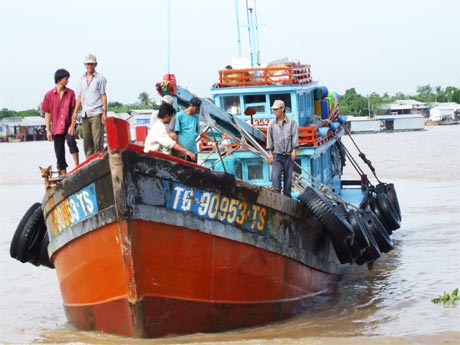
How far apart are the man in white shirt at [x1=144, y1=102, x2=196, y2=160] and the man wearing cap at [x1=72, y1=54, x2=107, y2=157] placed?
80 centimetres

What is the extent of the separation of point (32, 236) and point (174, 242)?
2834 mm

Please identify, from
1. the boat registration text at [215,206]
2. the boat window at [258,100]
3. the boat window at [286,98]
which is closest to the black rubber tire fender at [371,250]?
the boat registration text at [215,206]

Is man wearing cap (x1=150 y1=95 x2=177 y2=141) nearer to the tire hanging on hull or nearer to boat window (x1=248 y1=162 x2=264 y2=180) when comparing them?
the tire hanging on hull

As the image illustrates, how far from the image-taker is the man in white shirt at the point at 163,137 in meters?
10.6

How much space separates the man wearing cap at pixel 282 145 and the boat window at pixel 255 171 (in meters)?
2.59

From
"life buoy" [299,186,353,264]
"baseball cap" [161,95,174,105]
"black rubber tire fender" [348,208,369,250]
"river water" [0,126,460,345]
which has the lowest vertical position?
"river water" [0,126,460,345]

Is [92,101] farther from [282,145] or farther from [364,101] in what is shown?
[364,101]

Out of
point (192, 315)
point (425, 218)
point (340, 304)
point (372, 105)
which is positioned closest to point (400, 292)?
point (340, 304)

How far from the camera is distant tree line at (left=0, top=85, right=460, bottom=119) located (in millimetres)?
115438

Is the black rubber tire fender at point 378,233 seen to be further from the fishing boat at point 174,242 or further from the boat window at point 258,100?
the boat window at point 258,100

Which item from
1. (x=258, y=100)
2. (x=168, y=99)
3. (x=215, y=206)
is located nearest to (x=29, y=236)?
(x=168, y=99)

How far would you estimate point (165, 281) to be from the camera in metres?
9.95

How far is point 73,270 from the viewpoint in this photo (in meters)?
10.7

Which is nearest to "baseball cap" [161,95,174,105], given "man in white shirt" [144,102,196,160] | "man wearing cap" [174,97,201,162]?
"man in white shirt" [144,102,196,160]
